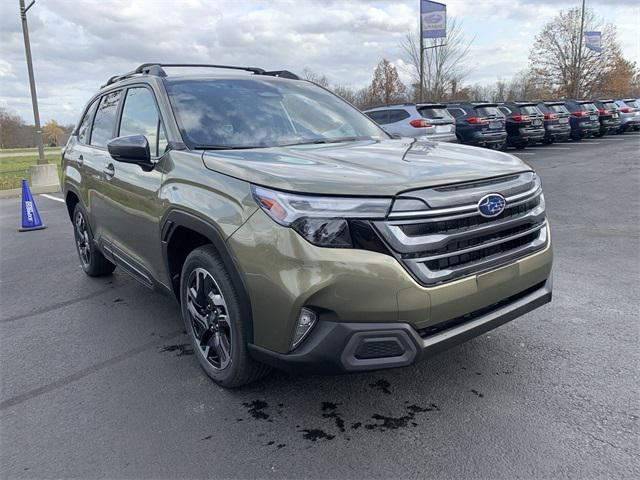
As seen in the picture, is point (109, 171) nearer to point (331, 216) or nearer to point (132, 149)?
point (132, 149)

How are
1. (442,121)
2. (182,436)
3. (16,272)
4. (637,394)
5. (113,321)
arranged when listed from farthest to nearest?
(442,121) < (16,272) < (113,321) < (637,394) < (182,436)

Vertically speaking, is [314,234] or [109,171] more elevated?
[109,171]

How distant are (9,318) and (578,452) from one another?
4.36 meters

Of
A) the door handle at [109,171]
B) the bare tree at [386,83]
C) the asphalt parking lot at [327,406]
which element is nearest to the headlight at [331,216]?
the asphalt parking lot at [327,406]

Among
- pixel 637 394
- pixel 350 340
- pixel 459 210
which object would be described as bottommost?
pixel 637 394

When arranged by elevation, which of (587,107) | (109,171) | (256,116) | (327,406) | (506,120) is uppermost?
(256,116)

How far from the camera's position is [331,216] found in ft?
7.56

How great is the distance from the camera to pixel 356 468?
230cm

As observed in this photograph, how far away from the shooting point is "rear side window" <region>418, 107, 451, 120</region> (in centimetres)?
1451

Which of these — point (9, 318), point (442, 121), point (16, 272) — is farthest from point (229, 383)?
point (442, 121)

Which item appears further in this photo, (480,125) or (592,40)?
(592,40)

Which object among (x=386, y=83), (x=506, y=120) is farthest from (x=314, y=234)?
(x=386, y=83)

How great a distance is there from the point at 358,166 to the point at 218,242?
817 millimetres

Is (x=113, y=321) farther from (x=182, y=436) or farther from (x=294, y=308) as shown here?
(x=294, y=308)
